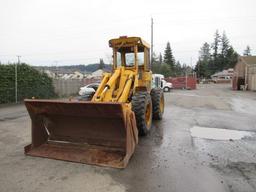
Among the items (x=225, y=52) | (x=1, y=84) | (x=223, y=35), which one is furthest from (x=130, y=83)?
(x=223, y=35)

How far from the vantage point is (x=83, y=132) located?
4793 mm

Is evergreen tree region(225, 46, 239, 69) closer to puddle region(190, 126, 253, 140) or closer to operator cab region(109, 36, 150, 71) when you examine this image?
puddle region(190, 126, 253, 140)

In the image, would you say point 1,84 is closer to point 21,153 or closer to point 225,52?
point 21,153

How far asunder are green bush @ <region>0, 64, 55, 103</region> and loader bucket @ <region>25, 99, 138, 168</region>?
10364mm

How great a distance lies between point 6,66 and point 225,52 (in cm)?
7155

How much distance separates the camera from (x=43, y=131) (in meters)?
4.89

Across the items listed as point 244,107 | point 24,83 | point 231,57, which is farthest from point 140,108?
point 231,57

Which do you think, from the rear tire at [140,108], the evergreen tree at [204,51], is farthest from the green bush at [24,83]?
the evergreen tree at [204,51]

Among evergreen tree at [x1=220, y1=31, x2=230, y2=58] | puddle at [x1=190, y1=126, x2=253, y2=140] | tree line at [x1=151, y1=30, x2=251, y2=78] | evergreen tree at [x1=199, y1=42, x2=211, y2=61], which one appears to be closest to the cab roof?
puddle at [x1=190, y1=126, x2=253, y2=140]

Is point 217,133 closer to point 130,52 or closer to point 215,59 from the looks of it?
point 130,52

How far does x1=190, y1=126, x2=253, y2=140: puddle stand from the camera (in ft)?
20.0

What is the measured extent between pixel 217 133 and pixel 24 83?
41.7ft

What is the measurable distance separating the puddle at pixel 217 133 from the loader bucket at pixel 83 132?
2.56 m

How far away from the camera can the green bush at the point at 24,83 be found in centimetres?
1376
